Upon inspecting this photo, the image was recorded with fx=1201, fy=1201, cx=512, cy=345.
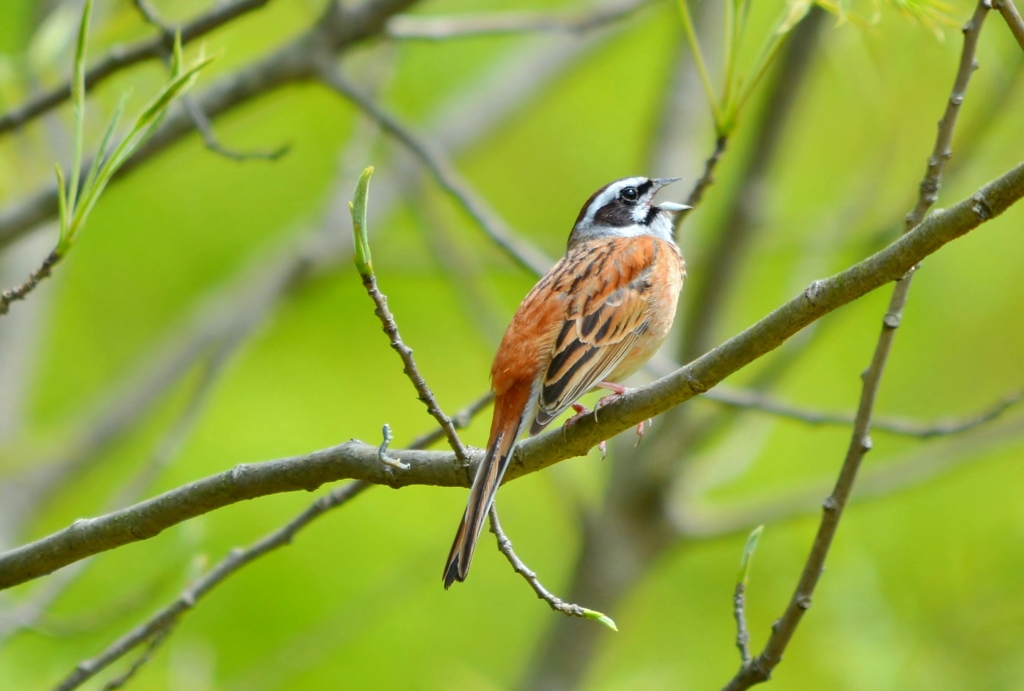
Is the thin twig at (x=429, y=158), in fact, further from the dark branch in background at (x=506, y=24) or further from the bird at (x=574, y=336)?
the dark branch in background at (x=506, y=24)

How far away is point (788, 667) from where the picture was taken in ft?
25.4

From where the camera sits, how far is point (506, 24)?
573 centimetres

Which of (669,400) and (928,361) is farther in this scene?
(928,361)

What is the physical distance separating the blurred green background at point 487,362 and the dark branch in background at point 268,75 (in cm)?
52

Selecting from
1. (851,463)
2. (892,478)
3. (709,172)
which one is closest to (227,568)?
(851,463)

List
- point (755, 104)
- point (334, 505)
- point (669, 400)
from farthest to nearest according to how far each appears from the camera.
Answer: point (755, 104) → point (334, 505) → point (669, 400)

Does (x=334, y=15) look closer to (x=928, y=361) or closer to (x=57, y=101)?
(x=57, y=101)

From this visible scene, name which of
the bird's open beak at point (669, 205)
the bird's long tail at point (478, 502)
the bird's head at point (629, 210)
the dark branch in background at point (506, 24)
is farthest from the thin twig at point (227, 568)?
the bird's head at point (629, 210)

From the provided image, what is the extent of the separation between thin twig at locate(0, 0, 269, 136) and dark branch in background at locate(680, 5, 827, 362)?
337 centimetres

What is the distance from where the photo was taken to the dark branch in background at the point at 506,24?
17.6 feet

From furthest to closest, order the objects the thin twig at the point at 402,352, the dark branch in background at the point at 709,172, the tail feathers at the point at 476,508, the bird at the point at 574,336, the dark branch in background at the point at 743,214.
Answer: the dark branch in background at the point at 743,214, the dark branch in background at the point at 709,172, the bird at the point at 574,336, the tail feathers at the point at 476,508, the thin twig at the point at 402,352

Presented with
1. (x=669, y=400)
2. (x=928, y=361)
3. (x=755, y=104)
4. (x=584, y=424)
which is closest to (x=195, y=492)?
(x=584, y=424)

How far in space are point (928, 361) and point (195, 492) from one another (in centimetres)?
Answer: 747

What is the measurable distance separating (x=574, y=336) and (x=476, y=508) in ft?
3.85
